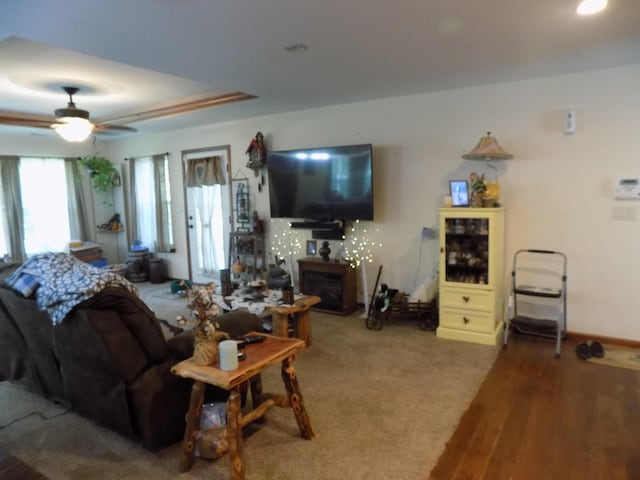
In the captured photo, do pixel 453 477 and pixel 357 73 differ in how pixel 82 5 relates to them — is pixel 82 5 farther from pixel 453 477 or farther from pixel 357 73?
pixel 453 477

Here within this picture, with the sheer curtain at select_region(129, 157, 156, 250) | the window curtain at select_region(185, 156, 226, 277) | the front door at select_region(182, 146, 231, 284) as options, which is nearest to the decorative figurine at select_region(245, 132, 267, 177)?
the front door at select_region(182, 146, 231, 284)

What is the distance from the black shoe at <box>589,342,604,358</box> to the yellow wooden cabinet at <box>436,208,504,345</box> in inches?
27.5

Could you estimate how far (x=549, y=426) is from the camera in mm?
2334

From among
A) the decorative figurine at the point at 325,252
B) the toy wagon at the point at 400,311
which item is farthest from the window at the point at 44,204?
the toy wagon at the point at 400,311

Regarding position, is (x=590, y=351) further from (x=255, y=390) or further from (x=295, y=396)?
(x=255, y=390)

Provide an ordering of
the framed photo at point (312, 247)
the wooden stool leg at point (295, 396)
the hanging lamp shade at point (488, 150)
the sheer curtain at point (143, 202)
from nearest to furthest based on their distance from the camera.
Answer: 1. the wooden stool leg at point (295, 396)
2. the hanging lamp shade at point (488, 150)
3. the framed photo at point (312, 247)
4. the sheer curtain at point (143, 202)

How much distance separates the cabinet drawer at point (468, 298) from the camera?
360cm

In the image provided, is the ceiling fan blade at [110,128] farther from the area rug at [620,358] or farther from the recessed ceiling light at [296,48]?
the area rug at [620,358]

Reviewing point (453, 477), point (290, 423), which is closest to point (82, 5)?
point (290, 423)

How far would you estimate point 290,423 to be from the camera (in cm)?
240

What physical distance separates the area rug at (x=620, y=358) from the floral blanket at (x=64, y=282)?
3.42m

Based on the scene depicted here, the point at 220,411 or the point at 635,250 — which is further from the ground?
the point at 635,250

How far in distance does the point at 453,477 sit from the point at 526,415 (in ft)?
2.64

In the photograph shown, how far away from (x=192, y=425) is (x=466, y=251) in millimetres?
2798
